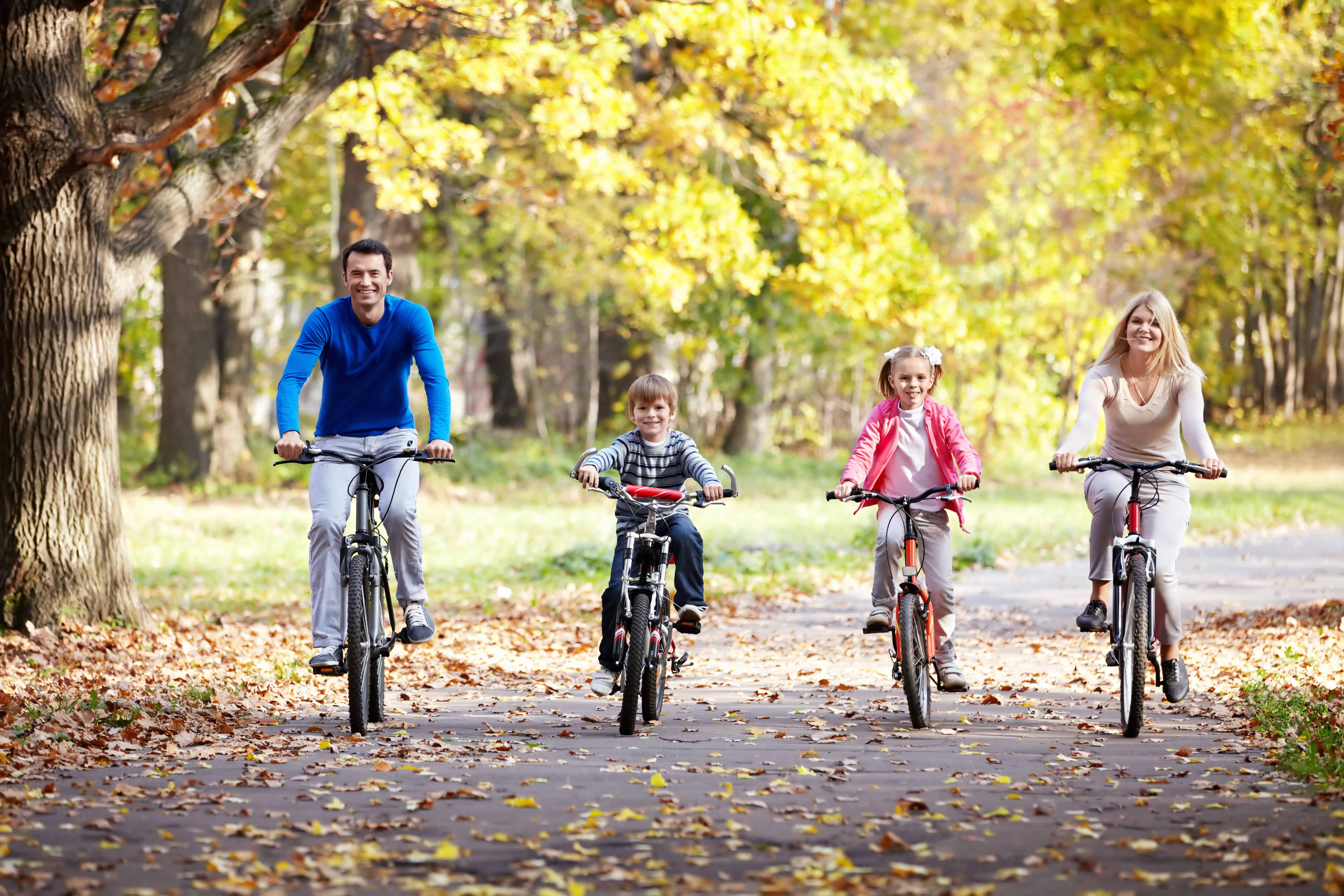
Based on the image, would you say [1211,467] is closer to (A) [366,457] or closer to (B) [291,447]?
(A) [366,457]

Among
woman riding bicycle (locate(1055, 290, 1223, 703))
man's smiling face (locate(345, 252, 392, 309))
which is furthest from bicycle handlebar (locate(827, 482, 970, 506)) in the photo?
man's smiling face (locate(345, 252, 392, 309))

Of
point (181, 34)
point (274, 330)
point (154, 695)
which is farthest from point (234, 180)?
point (274, 330)

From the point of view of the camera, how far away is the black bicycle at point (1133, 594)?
7359 mm

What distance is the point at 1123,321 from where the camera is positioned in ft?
26.0

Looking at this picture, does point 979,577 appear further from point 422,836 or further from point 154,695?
point 422,836

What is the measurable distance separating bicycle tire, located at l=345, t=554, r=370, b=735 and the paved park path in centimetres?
16

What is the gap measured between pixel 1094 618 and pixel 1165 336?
1462 millimetres

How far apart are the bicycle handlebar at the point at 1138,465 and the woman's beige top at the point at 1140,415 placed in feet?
0.21

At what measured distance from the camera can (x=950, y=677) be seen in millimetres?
7988

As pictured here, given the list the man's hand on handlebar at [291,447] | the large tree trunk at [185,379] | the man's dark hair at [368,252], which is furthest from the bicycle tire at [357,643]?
the large tree trunk at [185,379]

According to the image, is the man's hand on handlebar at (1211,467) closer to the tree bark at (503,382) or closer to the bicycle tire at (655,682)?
the bicycle tire at (655,682)

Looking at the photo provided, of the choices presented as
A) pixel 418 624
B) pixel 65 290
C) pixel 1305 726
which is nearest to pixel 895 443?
pixel 1305 726

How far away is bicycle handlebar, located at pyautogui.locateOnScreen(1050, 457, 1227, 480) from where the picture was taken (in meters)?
7.41

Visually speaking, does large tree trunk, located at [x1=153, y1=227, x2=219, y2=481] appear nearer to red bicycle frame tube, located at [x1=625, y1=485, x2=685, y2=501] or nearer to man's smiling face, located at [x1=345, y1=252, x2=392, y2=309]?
man's smiling face, located at [x1=345, y1=252, x2=392, y2=309]
